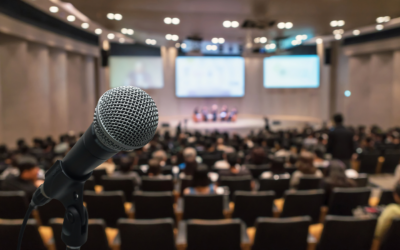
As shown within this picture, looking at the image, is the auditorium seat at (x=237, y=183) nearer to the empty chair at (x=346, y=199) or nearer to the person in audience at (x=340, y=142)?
the empty chair at (x=346, y=199)

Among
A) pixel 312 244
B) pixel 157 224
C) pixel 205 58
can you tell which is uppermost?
pixel 205 58

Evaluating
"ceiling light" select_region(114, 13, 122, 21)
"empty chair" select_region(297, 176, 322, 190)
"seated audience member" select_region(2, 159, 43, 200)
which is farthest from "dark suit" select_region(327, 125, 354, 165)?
"ceiling light" select_region(114, 13, 122, 21)

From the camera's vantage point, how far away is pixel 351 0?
25.1ft

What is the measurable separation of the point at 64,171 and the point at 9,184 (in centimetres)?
377

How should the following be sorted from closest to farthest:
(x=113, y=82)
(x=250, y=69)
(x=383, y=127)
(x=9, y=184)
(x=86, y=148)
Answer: (x=86, y=148), (x=9, y=184), (x=383, y=127), (x=113, y=82), (x=250, y=69)

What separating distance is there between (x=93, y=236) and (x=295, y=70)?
20.4 m

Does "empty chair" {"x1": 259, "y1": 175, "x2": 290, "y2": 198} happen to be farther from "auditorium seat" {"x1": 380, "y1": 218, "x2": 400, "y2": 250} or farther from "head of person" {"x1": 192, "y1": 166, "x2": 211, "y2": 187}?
"auditorium seat" {"x1": 380, "y1": 218, "x2": 400, "y2": 250}

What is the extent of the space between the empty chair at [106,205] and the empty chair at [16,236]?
97cm

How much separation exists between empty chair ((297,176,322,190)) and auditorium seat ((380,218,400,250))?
186cm

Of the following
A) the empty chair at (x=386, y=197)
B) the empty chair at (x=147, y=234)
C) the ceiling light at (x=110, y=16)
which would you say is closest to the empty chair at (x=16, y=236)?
the empty chair at (x=147, y=234)

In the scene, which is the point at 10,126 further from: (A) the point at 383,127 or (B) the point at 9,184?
(A) the point at 383,127

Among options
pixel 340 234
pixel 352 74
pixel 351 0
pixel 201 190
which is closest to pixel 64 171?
pixel 340 234

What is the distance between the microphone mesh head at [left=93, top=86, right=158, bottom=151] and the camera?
0.87 m

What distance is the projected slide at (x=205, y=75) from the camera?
20859 millimetres
